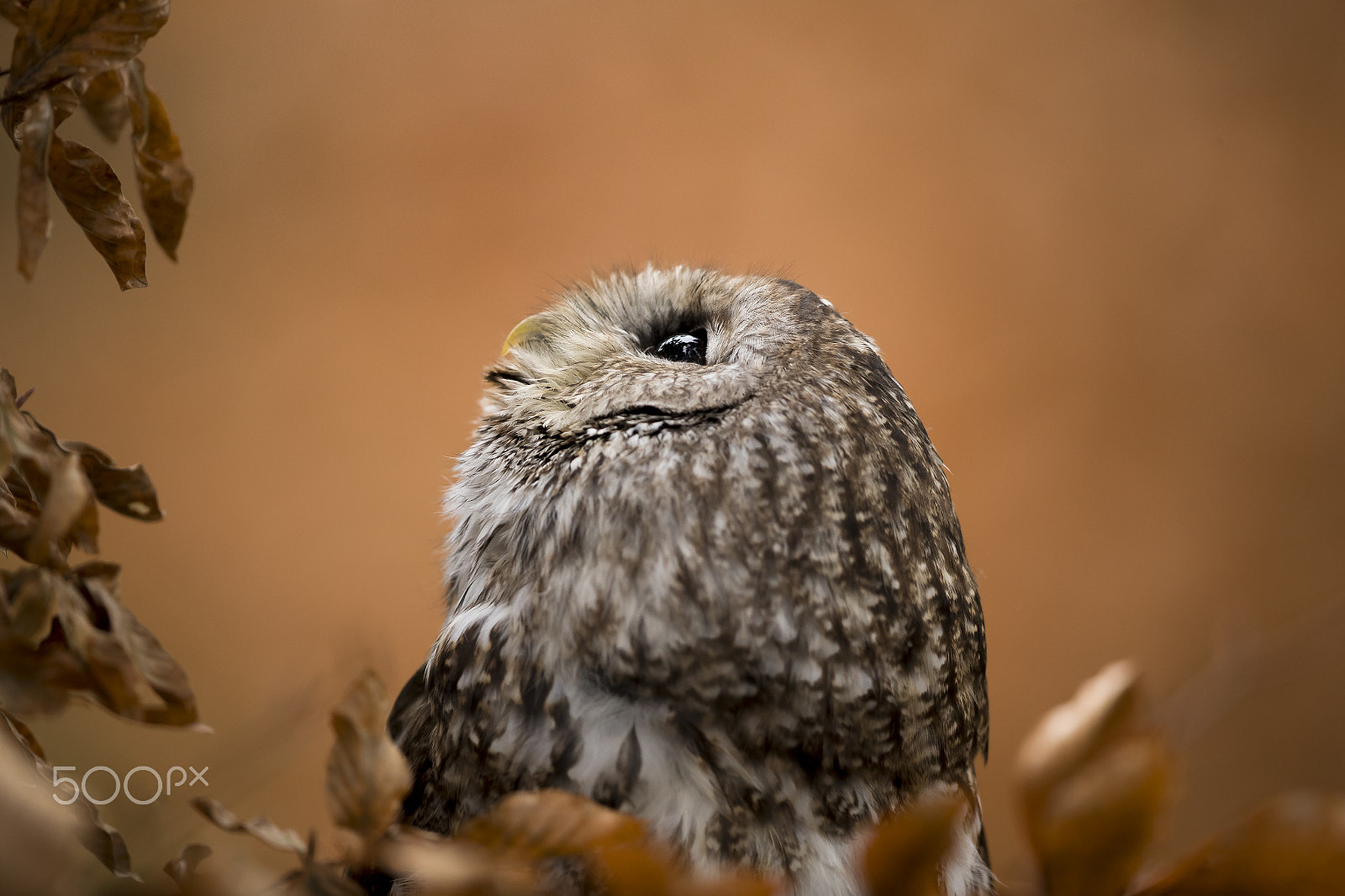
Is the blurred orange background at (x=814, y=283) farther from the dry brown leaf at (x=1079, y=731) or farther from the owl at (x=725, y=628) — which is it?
the dry brown leaf at (x=1079, y=731)

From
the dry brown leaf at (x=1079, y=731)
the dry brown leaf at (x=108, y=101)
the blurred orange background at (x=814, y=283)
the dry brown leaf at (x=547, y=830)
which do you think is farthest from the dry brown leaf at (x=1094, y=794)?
the blurred orange background at (x=814, y=283)

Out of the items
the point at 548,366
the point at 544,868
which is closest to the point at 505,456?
the point at 548,366

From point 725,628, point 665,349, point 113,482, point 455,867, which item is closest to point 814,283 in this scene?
point 665,349

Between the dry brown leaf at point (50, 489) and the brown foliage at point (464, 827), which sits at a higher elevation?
the dry brown leaf at point (50, 489)

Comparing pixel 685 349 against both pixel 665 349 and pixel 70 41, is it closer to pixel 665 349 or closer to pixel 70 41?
pixel 665 349

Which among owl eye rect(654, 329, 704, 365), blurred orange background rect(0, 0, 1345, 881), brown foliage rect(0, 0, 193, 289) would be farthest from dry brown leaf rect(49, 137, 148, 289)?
blurred orange background rect(0, 0, 1345, 881)
